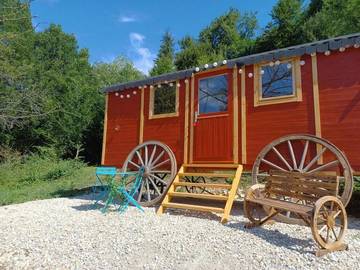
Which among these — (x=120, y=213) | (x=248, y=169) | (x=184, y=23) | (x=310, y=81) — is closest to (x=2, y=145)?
(x=120, y=213)

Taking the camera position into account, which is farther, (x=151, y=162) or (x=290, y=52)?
(x=151, y=162)

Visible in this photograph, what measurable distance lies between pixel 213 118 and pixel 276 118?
1.32 meters

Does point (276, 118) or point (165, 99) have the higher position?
point (165, 99)

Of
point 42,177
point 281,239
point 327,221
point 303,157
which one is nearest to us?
point 327,221

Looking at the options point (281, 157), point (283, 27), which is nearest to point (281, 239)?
point (281, 157)

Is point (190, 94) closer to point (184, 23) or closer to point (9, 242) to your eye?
point (9, 242)

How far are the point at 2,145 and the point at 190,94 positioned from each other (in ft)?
45.5

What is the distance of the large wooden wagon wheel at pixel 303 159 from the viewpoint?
502 cm

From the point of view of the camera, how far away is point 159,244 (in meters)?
4.07

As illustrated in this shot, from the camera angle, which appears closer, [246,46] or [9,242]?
[9,242]

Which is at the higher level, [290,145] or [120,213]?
[290,145]

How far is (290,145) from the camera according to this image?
5625mm

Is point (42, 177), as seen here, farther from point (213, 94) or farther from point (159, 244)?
point (159, 244)

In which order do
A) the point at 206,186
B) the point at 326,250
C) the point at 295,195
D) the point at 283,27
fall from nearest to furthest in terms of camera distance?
1. the point at 326,250
2. the point at 295,195
3. the point at 206,186
4. the point at 283,27
